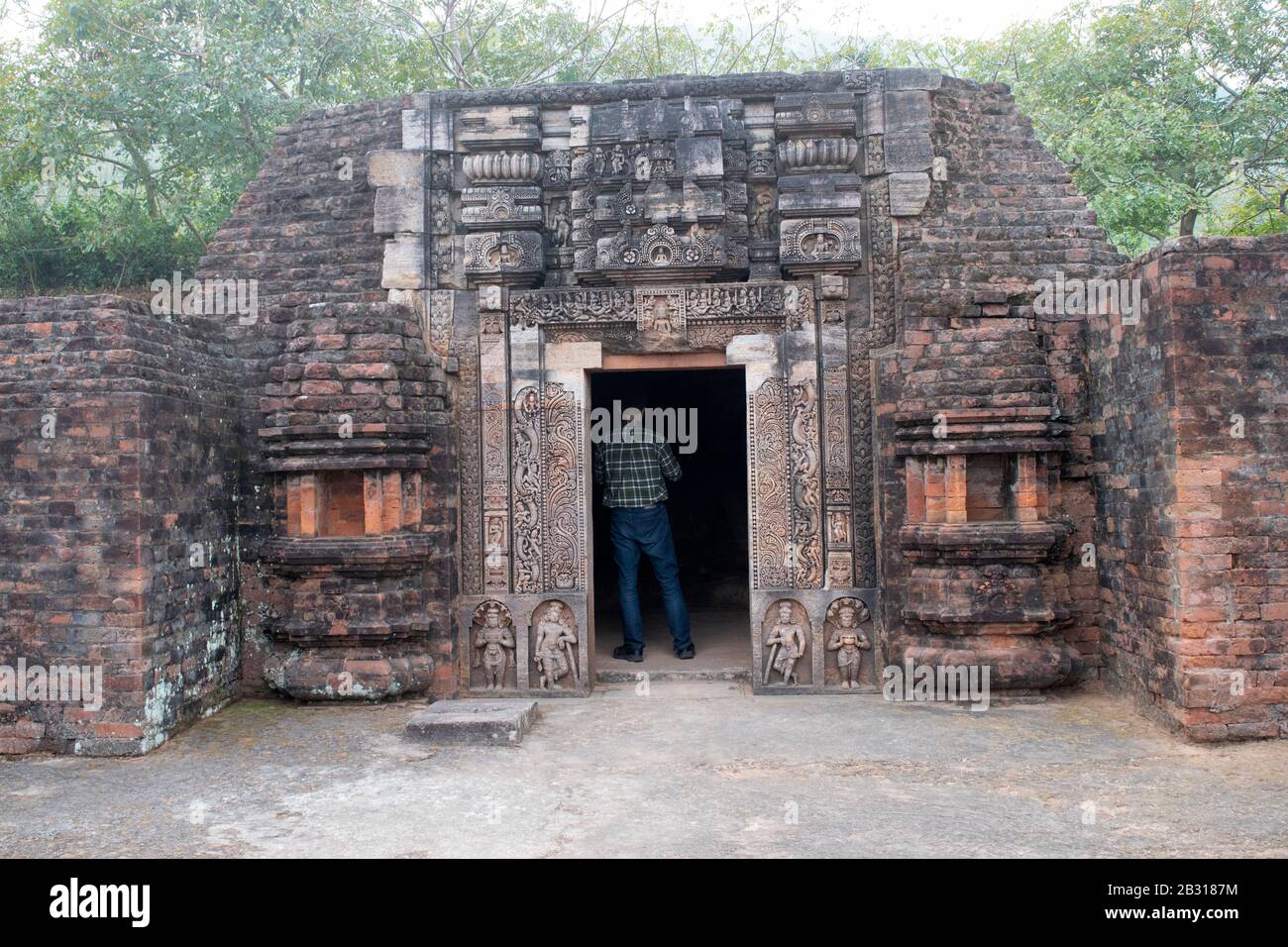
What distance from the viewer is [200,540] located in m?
6.69

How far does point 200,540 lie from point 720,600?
250 inches

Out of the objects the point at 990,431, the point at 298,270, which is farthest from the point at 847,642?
the point at 298,270

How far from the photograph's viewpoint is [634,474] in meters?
8.30

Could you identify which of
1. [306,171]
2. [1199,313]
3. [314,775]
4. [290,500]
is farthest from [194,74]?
[1199,313]

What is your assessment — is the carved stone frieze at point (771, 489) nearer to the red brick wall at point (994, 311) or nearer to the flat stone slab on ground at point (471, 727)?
the red brick wall at point (994, 311)

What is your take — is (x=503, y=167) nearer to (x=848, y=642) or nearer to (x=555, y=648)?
(x=555, y=648)

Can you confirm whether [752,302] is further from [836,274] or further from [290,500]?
[290,500]

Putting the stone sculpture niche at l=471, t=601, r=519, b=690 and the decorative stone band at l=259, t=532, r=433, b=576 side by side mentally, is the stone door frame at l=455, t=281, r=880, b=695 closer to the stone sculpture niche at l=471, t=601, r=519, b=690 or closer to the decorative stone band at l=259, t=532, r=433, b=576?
the stone sculpture niche at l=471, t=601, r=519, b=690

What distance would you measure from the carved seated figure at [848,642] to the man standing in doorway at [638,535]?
1.44 m

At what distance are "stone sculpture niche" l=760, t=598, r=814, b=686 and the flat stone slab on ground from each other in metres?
1.83

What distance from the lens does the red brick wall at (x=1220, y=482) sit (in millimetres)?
5711

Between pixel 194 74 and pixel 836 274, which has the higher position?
pixel 194 74

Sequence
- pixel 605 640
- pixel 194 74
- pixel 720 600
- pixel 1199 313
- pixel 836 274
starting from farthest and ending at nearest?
1. pixel 194 74
2. pixel 720 600
3. pixel 605 640
4. pixel 836 274
5. pixel 1199 313

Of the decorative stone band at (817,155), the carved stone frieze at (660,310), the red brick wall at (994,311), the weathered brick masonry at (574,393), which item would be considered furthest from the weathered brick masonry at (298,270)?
the red brick wall at (994,311)
